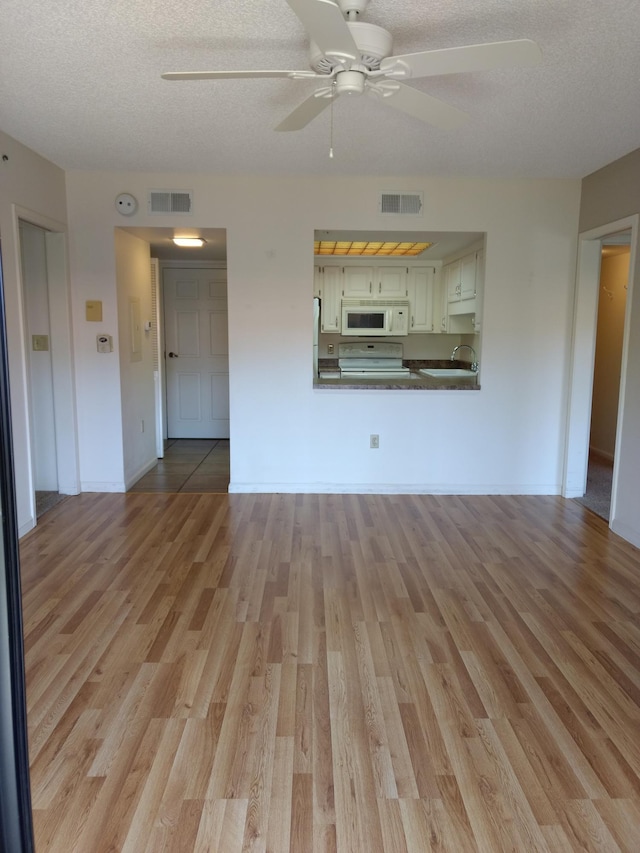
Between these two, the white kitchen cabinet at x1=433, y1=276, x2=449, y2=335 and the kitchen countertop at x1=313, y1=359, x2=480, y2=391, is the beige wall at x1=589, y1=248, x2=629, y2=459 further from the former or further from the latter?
the kitchen countertop at x1=313, y1=359, x2=480, y2=391

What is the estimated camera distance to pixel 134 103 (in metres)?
3.03

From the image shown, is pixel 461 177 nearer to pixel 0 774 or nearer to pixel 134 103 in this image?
pixel 134 103

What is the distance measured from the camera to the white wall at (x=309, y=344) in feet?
14.8

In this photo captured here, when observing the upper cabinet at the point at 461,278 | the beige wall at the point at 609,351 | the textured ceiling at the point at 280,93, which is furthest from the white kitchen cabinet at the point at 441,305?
the textured ceiling at the point at 280,93

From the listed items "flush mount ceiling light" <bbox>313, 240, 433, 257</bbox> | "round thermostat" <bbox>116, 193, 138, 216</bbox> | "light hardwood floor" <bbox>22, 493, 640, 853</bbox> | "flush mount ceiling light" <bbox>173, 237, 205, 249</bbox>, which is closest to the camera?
"light hardwood floor" <bbox>22, 493, 640, 853</bbox>

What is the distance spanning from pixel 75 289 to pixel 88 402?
3.02 ft

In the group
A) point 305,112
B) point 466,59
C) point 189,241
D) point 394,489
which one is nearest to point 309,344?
point 394,489

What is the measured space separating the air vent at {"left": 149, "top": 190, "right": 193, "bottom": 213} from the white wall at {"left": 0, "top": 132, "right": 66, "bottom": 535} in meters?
0.77

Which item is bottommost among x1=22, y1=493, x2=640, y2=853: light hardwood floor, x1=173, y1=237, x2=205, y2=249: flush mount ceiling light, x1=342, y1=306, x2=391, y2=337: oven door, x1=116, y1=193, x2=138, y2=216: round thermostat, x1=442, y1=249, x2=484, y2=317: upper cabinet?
x1=22, y1=493, x2=640, y2=853: light hardwood floor

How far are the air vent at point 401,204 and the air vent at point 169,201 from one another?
1.55 meters

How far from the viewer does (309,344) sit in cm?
468

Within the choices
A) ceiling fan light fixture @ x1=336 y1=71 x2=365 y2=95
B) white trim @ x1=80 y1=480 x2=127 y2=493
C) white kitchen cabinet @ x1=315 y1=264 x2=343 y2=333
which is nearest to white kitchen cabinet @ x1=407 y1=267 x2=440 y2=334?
white kitchen cabinet @ x1=315 y1=264 x2=343 y2=333

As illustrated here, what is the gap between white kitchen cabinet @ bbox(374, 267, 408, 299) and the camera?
659cm

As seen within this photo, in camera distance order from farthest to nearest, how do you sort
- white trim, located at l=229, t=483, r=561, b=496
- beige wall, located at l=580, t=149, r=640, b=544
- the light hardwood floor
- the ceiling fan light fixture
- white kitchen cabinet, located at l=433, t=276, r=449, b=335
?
white kitchen cabinet, located at l=433, t=276, r=449, b=335
white trim, located at l=229, t=483, r=561, b=496
beige wall, located at l=580, t=149, r=640, b=544
the ceiling fan light fixture
the light hardwood floor
